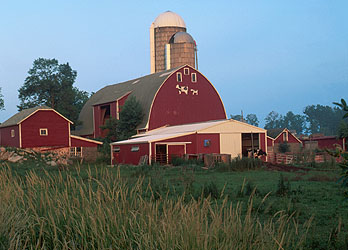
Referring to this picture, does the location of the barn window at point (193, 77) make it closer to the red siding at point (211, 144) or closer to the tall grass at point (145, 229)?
the red siding at point (211, 144)

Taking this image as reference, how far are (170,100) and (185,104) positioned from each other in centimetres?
190

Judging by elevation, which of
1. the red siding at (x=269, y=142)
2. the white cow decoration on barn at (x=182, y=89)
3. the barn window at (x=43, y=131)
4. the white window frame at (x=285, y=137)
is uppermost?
the white cow decoration on barn at (x=182, y=89)

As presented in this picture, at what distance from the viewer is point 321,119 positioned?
5212 inches

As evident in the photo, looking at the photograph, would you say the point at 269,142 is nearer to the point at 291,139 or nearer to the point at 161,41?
the point at 291,139

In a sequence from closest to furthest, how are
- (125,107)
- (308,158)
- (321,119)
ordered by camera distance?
(308,158), (125,107), (321,119)

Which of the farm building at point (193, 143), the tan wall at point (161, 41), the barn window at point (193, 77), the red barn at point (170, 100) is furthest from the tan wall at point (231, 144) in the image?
the tan wall at point (161, 41)

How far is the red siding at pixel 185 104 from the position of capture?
1761 inches

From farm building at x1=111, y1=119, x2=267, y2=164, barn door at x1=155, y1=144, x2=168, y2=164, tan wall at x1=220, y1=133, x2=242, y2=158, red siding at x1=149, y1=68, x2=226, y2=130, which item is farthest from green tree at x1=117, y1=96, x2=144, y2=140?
tan wall at x1=220, y1=133, x2=242, y2=158

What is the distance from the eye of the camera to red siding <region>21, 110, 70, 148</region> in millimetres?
39812

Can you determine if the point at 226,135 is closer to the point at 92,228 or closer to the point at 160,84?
the point at 160,84

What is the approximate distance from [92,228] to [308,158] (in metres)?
29.0

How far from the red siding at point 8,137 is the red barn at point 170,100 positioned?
34.4ft

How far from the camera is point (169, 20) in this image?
71.1 m

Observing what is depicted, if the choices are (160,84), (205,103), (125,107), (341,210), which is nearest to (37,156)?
(125,107)
